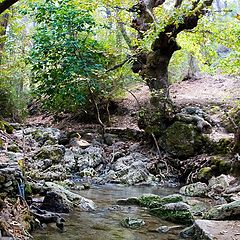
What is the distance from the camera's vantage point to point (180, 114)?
37.2 feet

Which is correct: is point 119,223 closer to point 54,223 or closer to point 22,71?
point 54,223

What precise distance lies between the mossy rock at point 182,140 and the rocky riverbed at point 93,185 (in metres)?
0.47

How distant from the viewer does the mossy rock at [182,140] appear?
10594 mm

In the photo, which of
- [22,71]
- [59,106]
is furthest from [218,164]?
[22,71]

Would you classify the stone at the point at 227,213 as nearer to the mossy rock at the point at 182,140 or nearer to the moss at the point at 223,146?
the moss at the point at 223,146

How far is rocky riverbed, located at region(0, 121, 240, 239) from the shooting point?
16.8ft

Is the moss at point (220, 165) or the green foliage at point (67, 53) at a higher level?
the green foliage at point (67, 53)

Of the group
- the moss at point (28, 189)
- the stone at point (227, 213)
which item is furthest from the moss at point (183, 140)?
the moss at point (28, 189)

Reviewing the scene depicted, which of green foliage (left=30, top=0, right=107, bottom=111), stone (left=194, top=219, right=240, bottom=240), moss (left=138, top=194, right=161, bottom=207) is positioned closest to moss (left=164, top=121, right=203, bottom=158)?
green foliage (left=30, top=0, right=107, bottom=111)

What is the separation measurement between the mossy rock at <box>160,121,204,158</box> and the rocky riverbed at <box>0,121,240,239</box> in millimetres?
465

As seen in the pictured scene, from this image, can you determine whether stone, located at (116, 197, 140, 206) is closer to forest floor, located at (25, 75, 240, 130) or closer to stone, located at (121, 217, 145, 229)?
stone, located at (121, 217, 145, 229)

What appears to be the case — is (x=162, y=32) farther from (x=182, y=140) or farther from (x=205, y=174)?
(x=205, y=174)

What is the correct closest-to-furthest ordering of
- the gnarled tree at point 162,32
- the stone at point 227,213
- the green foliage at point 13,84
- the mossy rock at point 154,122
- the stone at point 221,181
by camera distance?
the stone at point 227,213, the stone at point 221,181, the gnarled tree at point 162,32, the mossy rock at point 154,122, the green foliage at point 13,84

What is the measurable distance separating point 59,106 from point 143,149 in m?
4.41
